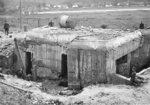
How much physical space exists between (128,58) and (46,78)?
4373 mm

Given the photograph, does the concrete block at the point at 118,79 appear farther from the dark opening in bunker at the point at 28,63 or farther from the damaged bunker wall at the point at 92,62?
the dark opening in bunker at the point at 28,63

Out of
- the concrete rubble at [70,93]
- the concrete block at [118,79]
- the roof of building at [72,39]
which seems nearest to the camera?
the concrete rubble at [70,93]

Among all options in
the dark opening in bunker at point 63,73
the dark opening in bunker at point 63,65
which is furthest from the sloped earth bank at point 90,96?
the dark opening in bunker at point 63,65

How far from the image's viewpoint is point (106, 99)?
8859 millimetres

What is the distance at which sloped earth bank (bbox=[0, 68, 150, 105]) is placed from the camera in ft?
28.7

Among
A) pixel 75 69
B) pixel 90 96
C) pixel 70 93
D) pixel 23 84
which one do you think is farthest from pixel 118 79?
pixel 23 84

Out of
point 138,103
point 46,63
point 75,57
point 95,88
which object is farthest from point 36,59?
point 138,103

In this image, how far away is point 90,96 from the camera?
30.1ft

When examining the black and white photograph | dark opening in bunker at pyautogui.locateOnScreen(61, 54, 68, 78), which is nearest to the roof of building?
the black and white photograph

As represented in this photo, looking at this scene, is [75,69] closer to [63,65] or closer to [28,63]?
[63,65]

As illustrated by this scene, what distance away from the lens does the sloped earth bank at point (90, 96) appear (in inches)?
345

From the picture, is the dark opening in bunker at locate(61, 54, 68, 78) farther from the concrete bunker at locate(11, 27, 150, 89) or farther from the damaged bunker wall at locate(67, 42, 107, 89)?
the damaged bunker wall at locate(67, 42, 107, 89)

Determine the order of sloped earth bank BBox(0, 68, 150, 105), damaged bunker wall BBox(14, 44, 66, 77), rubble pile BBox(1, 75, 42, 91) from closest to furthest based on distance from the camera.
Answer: sloped earth bank BBox(0, 68, 150, 105) < rubble pile BBox(1, 75, 42, 91) < damaged bunker wall BBox(14, 44, 66, 77)

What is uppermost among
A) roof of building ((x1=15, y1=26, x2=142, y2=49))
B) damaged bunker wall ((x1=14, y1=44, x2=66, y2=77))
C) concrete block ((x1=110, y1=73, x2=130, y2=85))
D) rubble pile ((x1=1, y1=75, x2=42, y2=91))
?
roof of building ((x1=15, y1=26, x2=142, y2=49))
